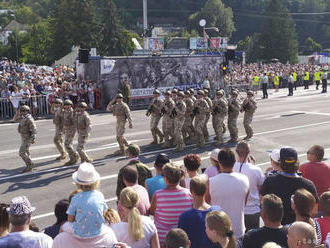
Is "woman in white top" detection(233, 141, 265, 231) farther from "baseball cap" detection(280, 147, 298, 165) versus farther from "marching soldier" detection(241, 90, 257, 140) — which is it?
"marching soldier" detection(241, 90, 257, 140)

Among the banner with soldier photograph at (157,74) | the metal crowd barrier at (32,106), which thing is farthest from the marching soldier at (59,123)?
the banner with soldier photograph at (157,74)

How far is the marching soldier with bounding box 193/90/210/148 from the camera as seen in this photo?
Result: 607 inches

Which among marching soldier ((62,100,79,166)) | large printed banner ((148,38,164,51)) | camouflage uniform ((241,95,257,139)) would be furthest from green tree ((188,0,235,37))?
marching soldier ((62,100,79,166))

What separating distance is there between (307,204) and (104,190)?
665cm

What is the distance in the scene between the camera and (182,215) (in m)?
4.96

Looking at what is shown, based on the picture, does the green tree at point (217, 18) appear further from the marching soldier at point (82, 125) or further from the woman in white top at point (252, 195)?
the woman in white top at point (252, 195)

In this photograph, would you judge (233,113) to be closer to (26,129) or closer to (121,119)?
(121,119)

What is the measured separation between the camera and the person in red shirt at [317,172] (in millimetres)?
6637

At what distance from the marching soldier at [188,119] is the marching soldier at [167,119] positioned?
28.3 inches

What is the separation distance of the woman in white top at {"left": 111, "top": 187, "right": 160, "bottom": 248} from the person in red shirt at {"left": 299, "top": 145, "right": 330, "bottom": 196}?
291cm

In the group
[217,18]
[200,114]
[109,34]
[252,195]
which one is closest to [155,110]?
[200,114]

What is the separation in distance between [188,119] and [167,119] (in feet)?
3.14

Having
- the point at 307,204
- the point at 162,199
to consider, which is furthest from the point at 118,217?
the point at 307,204

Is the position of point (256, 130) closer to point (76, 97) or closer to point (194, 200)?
point (76, 97)
